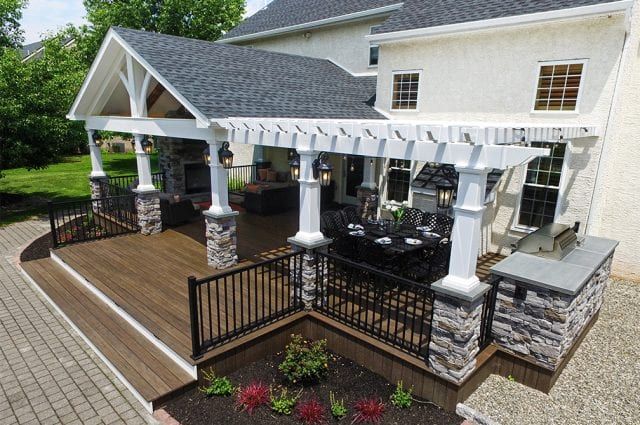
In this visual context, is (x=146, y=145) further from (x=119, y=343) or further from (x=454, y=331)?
(x=454, y=331)

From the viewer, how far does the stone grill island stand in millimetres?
5129

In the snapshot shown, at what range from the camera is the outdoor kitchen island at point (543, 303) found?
5137mm

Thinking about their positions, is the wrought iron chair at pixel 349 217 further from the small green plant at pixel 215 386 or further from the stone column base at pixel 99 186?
the stone column base at pixel 99 186

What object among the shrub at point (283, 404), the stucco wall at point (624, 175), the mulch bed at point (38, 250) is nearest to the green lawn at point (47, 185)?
the mulch bed at point (38, 250)

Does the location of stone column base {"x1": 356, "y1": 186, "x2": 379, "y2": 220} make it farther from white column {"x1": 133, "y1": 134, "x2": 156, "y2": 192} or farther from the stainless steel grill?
white column {"x1": 133, "y1": 134, "x2": 156, "y2": 192}

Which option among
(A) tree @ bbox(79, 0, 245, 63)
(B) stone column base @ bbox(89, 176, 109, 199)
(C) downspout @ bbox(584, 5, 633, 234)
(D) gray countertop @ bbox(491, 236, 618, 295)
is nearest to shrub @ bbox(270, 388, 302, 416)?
(D) gray countertop @ bbox(491, 236, 618, 295)

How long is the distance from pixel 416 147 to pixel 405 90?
6946 mm

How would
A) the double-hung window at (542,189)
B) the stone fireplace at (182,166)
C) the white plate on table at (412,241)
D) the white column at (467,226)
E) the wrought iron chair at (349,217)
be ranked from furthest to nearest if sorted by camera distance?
the stone fireplace at (182,166), the wrought iron chair at (349,217), the double-hung window at (542,189), the white plate on table at (412,241), the white column at (467,226)

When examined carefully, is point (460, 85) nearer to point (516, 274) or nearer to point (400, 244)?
point (400, 244)

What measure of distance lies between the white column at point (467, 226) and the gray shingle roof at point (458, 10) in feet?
A: 20.0

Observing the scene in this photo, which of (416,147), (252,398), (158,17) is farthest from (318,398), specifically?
(158,17)

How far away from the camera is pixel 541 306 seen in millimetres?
5242

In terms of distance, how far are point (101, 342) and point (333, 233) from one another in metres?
4.67

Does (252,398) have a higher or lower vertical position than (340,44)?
lower
